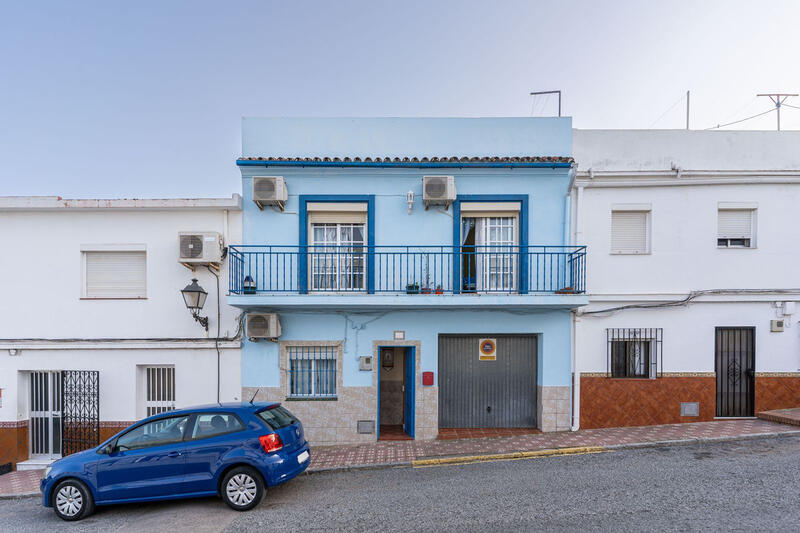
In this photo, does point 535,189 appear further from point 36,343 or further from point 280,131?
point 36,343

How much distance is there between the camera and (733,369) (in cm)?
861

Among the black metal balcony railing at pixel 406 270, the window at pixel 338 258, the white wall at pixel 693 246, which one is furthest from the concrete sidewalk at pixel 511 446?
the window at pixel 338 258

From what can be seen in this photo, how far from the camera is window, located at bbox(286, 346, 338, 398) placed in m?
8.38

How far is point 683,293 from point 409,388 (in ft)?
20.2

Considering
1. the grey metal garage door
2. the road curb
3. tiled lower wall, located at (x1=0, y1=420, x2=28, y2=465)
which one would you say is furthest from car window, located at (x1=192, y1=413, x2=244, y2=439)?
tiled lower wall, located at (x1=0, y1=420, x2=28, y2=465)

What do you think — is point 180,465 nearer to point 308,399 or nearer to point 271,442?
point 271,442

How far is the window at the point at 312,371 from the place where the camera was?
8.38 meters

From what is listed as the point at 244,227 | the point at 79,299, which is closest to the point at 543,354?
the point at 244,227

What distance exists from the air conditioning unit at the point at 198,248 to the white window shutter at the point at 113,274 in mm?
1229

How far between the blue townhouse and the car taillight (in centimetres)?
265

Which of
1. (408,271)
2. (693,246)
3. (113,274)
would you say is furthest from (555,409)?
(113,274)

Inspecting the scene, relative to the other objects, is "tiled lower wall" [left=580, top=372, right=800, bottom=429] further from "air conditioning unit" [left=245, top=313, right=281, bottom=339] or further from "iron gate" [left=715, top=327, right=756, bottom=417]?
"air conditioning unit" [left=245, top=313, right=281, bottom=339]

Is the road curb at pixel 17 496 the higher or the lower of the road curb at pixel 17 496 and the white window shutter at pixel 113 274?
the lower

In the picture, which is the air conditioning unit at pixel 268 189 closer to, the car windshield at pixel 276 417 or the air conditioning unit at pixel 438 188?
the air conditioning unit at pixel 438 188
